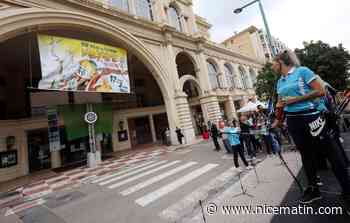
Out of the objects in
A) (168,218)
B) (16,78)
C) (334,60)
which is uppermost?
(16,78)

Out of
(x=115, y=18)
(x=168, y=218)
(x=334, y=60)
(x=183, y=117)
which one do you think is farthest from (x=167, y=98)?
(x=168, y=218)

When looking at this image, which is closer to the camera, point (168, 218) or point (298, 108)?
point (298, 108)

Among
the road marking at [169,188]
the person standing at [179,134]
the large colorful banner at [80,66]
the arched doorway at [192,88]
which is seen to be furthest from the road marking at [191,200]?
the arched doorway at [192,88]

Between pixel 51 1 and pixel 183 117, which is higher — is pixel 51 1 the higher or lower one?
the higher one

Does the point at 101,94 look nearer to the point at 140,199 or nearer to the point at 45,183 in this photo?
the point at 45,183

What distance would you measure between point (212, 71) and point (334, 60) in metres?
14.8

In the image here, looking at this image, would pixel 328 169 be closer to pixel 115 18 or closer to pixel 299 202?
pixel 299 202

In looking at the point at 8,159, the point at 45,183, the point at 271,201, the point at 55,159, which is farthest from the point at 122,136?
the point at 271,201

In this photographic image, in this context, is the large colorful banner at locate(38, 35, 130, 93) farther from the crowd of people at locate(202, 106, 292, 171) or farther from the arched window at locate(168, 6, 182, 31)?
the arched window at locate(168, 6, 182, 31)

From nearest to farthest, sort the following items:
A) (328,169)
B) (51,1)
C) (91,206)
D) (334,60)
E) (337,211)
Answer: (337,211) → (328,169) → (91,206) → (334,60) → (51,1)

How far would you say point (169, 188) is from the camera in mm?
5055

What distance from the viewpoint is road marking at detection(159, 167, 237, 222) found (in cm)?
350

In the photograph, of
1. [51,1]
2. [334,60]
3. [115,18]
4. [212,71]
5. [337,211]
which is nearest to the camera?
[337,211]

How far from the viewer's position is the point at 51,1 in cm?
1023
